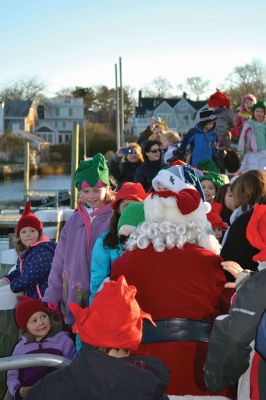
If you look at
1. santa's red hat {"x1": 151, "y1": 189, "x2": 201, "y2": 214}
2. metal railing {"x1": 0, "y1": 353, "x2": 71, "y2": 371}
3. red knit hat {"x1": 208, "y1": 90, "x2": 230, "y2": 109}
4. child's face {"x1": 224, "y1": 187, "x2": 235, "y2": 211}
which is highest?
red knit hat {"x1": 208, "y1": 90, "x2": 230, "y2": 109}

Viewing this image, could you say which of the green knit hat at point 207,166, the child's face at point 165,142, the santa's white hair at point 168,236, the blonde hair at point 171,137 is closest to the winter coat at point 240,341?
the santa's white hair at point 168,236

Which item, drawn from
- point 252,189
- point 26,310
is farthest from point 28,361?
point 252,189

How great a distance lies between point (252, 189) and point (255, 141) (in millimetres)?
5389

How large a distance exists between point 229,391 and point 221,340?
22.9 inches

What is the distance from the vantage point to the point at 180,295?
9.84 ft

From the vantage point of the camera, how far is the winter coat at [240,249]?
358cm

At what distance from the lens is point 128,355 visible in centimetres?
277

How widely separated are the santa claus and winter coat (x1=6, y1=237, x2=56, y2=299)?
221 centimetres

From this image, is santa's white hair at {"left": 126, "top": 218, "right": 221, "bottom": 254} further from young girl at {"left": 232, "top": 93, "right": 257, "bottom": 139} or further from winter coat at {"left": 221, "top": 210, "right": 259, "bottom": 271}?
young girl at {"left": 232, "top": 93, "right": 257, "bottom": 139}

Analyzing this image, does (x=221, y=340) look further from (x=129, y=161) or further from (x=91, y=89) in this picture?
(x=91, y=89)

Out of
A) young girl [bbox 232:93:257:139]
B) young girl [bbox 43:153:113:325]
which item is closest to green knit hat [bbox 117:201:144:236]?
young girl [bbox 43:153:113:325]

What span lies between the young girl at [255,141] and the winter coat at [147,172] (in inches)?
87.2

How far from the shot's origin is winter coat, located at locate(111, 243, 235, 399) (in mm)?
3002

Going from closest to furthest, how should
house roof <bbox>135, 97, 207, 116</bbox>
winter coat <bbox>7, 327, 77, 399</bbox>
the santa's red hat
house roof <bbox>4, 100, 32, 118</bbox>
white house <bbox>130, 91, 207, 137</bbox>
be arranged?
the santa's red hat, winter coat <bbox>7, 327, 77, 399</bbox>, white house <bbox>130, 91, 207, 137</bbox>, house roof <bbox>135, 97, 207, 116</bbox>, house roof <bbox>4, 100, 32, 118</bbox>
